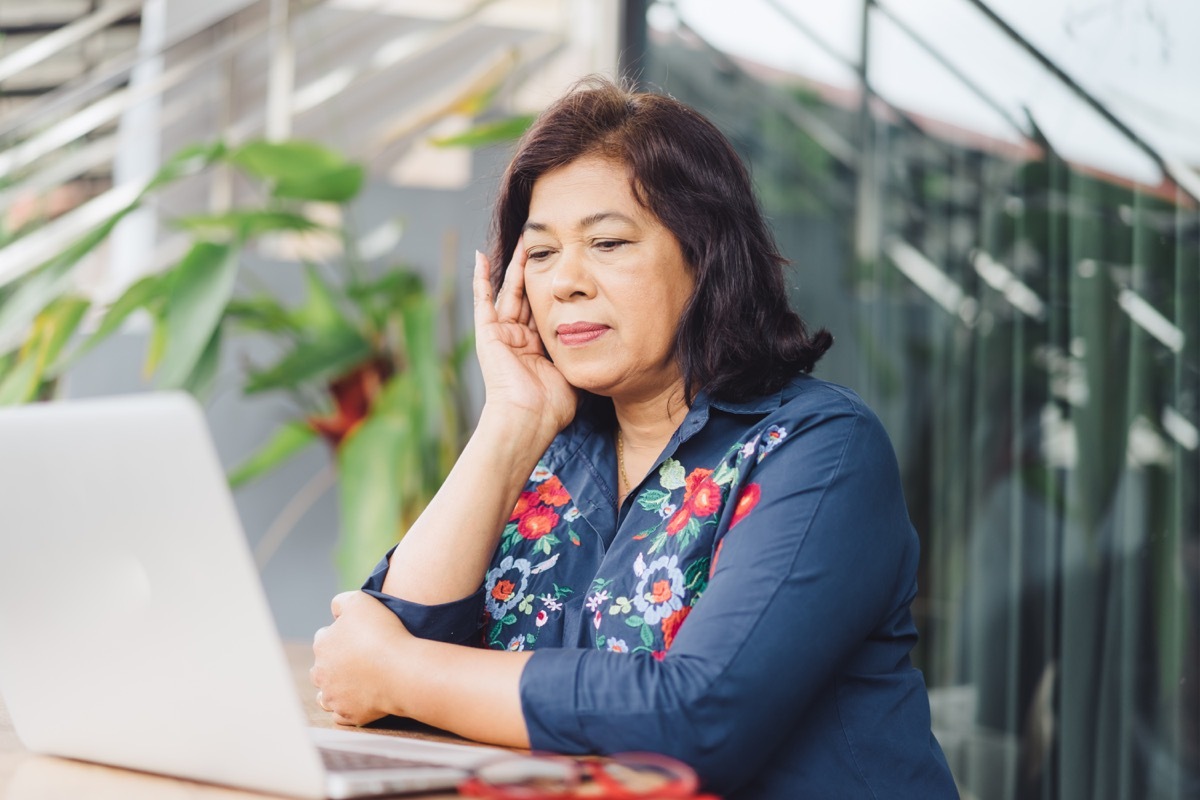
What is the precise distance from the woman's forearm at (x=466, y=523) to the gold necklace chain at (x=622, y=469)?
4.8 inches

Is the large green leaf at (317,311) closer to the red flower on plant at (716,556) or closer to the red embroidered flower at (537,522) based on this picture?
the red embroidered flower at (537,522)

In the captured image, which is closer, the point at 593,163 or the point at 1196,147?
the point at 593,163

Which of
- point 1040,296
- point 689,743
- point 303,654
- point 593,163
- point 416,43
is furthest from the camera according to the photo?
point 416,43

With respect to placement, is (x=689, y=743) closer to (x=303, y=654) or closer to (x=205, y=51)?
(x=303, y=654)

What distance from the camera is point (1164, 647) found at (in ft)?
5.48

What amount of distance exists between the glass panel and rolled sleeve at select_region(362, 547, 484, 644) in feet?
3.30

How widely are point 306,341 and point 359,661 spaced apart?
169 cm

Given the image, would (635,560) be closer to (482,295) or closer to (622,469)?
(622,469)

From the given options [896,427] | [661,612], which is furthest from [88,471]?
[896,427]

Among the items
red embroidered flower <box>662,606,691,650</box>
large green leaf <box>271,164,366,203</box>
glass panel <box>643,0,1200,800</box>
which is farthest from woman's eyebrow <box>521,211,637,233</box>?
large green leaf <box>271,164,366,203</box>

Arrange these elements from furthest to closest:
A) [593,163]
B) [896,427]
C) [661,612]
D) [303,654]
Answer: [896,427], [303,654], [593,163], [661,612]

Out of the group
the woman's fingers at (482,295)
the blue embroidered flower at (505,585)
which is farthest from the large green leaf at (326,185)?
the blue embroidered flower at (505,585)

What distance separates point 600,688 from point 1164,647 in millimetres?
1079

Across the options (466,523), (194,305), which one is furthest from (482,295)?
(194,305)
